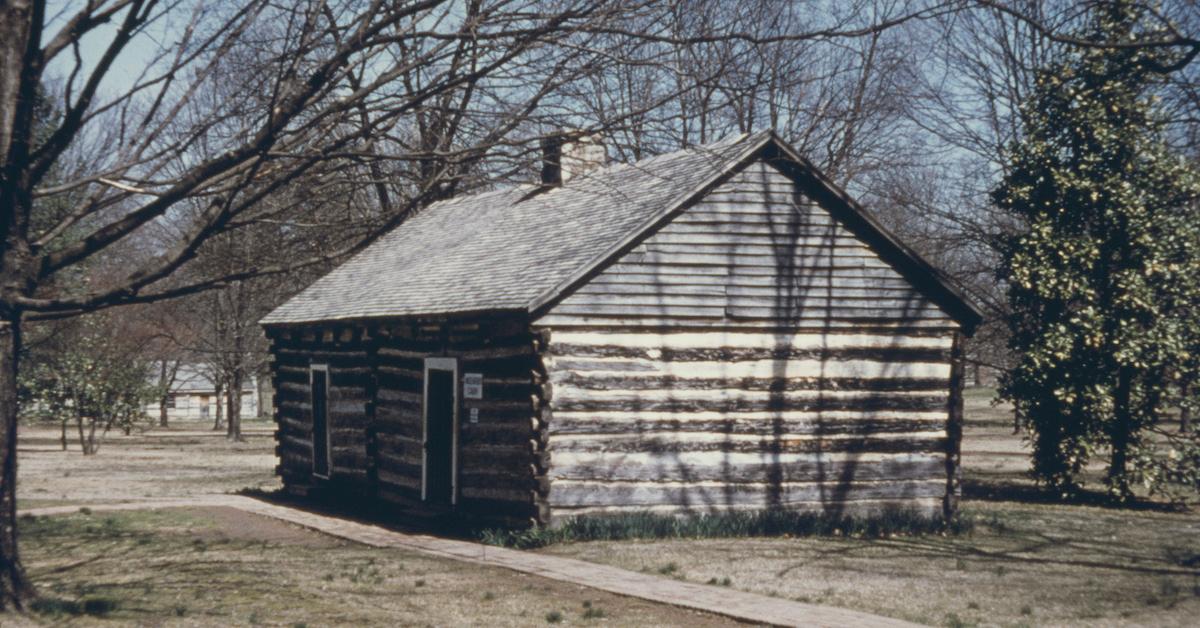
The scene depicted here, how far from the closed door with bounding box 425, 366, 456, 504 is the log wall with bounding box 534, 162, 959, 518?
9.03ft

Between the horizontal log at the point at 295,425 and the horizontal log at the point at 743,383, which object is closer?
the horizontal log at the point at 743,383

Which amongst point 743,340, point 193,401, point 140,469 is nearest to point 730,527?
point 743,340

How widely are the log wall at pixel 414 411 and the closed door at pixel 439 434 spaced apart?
0.18 m

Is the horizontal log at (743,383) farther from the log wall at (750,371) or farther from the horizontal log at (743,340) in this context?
the horizontal log at (743,340)

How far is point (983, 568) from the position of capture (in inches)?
535

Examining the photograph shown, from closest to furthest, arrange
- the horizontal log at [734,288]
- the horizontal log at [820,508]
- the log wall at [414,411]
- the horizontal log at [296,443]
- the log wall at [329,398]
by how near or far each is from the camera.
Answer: the horizontal log at [820,508], the log wall at [414,411], the horizontal log at [734,288], the log wall at [329,398], the horizontal log at [296,443]

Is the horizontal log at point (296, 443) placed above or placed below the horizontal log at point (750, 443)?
below

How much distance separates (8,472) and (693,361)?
933 centimetres

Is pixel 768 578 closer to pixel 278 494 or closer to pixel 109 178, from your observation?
pixel 109 178

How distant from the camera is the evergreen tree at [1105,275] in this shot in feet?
70.3

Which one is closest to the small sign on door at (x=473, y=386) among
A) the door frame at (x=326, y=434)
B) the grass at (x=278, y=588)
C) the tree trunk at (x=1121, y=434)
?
the grass at (x=278, y=588)

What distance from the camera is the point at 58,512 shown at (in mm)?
19438

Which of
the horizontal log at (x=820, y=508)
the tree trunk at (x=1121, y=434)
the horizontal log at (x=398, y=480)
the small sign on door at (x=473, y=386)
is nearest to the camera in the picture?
the horizontal log at (x=820, y=508)

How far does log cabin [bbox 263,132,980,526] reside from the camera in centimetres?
1596
